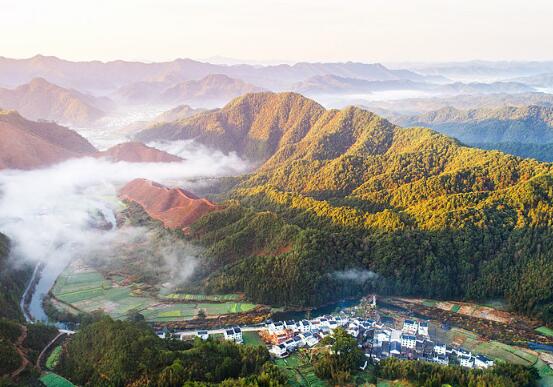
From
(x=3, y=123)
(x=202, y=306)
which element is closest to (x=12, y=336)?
(x=202, y=306)

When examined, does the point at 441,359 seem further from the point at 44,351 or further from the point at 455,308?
the point at 44,351

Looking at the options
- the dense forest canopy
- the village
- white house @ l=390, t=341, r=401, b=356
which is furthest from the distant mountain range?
white house @ l=390, t=341, r=401, b=356

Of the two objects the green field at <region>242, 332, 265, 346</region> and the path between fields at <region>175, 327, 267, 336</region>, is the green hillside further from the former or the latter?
the green field at <region>242, 332, 265, 346</region>

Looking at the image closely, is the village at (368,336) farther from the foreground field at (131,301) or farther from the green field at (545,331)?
the green field at (545,331)

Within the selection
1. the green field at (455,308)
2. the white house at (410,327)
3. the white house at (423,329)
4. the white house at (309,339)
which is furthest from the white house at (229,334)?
the green field at (455,308)

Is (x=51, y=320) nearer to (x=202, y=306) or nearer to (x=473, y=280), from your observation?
(x=202, y=306)

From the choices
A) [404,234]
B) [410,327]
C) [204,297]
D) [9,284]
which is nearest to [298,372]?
[410,327]
